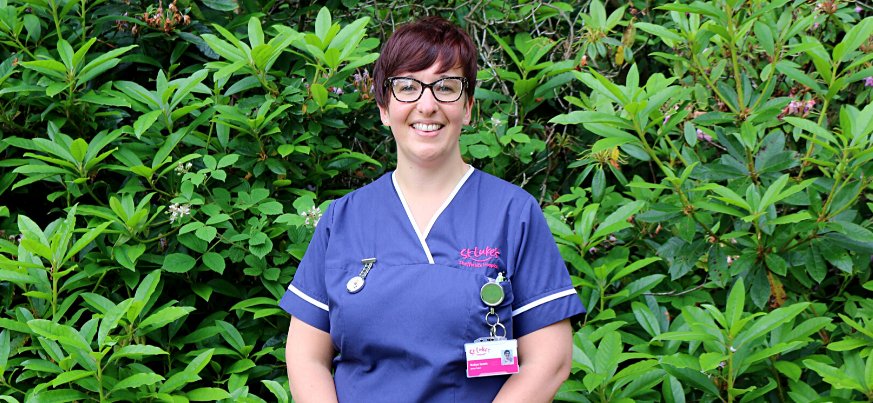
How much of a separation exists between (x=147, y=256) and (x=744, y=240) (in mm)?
2016

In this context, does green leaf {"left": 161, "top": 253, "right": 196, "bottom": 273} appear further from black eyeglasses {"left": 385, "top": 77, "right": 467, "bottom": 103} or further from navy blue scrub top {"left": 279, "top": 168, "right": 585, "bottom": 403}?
black eyeglasses {"left": 385, "top": 77, "right": 467, "bottom": 103}

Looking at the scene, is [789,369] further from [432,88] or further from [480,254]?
[432,88]

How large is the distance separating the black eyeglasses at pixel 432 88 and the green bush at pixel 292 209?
29.2 inches

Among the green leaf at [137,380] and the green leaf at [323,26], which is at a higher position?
the green leaf at [323,26]

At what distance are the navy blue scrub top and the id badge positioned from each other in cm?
3

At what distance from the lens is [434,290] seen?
1434 mm

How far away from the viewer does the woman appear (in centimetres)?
143

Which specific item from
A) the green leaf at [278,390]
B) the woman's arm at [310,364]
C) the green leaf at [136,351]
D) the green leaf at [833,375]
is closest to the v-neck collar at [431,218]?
the woman's arm at [310,364]

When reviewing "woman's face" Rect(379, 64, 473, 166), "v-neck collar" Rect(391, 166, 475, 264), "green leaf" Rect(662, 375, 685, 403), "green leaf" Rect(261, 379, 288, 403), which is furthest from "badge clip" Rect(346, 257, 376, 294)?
"green leaf" Rect(662, 375, 685, 403)

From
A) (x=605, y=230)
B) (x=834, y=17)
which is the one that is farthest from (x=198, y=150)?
(x=834, y=17)

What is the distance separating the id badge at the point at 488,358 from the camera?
1.38 meters

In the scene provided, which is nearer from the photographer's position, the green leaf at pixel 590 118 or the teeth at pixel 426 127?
the teeth at pixel 426 127

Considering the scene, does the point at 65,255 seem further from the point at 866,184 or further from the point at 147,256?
the point at 866,184

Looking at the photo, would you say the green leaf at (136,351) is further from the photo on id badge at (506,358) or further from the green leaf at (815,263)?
the green leaf at (815,263)
